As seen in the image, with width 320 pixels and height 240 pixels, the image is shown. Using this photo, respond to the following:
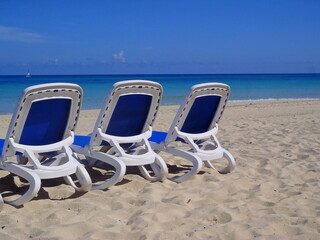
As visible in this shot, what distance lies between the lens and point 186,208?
3.71m

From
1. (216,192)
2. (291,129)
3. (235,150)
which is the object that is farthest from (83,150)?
(291,129)

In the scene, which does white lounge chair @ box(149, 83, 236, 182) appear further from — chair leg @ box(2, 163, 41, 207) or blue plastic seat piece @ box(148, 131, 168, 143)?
chair leg @ box(2, 163, 41, 207)

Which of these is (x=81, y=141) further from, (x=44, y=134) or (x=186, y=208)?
(x=186, y=208)

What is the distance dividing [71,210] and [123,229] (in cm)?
62

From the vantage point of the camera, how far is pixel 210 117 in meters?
5.09

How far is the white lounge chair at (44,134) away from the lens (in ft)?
12.0

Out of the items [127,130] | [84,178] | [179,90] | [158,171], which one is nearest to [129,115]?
[127,130]

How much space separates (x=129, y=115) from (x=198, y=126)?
34.8 inches

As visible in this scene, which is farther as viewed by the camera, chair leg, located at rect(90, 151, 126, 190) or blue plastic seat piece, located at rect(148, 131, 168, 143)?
blue plastic seat piece, located at rect(148, 131, 168, 143)

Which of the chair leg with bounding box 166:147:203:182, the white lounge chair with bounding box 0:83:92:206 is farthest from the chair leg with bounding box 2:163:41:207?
the chair leg with bounding box 166:147:203:182

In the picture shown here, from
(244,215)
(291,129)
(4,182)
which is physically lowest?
(291,129)

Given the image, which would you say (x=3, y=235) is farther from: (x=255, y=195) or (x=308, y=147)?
(x=308, y=147)

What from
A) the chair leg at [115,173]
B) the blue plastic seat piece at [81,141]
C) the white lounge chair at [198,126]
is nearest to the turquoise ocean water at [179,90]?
the blue plastic seat piece at [81,141]

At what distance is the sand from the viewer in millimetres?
3162
